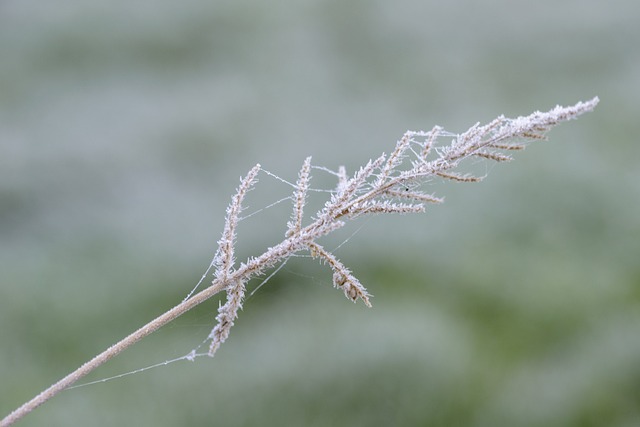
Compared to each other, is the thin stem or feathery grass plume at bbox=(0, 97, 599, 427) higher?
feathery grass plume at bbox=(0, 97, 599, 427)

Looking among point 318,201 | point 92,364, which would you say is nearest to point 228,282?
point 92,364

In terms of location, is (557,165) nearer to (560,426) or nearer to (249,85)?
(560,426)

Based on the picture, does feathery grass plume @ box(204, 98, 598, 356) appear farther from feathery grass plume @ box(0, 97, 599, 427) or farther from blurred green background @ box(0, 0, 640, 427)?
blurred green background @ box(0, 0, 640, 427)

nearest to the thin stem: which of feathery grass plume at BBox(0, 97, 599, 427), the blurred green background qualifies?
feathery grass plume at BBox(0, 97, 599, 427)

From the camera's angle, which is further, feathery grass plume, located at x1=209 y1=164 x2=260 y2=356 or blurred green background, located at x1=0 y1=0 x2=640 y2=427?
blurred green background, located at x1=0 y1=0 x2=640 y2=427

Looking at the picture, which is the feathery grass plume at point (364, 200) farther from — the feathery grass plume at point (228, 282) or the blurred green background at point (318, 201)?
the blurred green background at point (318, 201)

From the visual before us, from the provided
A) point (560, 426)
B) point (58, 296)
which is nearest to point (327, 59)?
point (58, 296)

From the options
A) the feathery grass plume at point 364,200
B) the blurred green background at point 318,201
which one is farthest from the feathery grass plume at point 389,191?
the blurred green background at point 318,201

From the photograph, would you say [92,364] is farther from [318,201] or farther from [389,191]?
[318,201]
